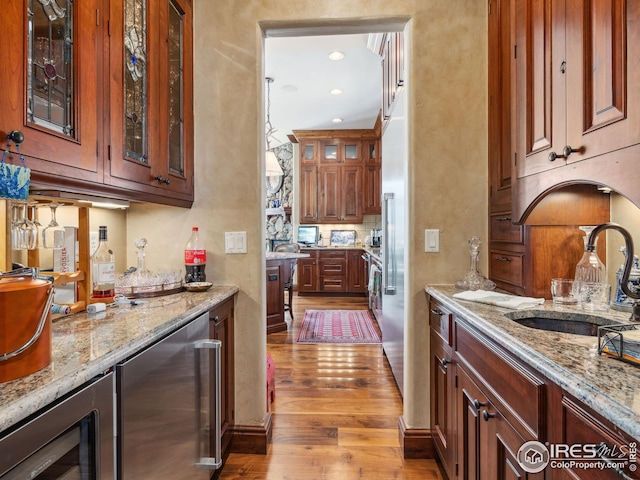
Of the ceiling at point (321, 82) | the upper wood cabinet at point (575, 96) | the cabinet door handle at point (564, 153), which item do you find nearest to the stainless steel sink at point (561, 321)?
the upper wood cabinet at point (575, 96)

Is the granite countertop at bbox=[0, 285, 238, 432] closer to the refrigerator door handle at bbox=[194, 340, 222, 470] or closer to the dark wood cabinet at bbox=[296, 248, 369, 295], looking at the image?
the refrigerator door handle at bbox=[194, 340, 222, 470]

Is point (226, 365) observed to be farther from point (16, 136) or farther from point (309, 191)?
point (309, 191)

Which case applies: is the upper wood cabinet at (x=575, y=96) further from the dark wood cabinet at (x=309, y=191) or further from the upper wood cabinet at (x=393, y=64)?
the dark wood cabinet at (x=309, y=191)

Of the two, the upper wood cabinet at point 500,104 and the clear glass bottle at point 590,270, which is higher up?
the upper wood cabinet at point 500,104

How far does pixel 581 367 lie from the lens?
2.54ft

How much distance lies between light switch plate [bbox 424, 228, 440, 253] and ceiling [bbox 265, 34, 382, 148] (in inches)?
98.5

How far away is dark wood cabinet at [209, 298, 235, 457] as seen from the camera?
69.4 inches

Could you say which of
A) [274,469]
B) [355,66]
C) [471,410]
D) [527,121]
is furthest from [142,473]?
[355,66]

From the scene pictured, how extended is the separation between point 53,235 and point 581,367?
5.64 feet

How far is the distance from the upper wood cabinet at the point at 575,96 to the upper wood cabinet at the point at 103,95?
1579 millimetres

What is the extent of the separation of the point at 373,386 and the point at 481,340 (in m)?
1.74

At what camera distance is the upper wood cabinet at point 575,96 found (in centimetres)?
91

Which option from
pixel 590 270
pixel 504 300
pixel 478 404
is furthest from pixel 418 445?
pixel 590 270

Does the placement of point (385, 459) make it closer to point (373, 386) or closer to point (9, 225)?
point (373, 386)
